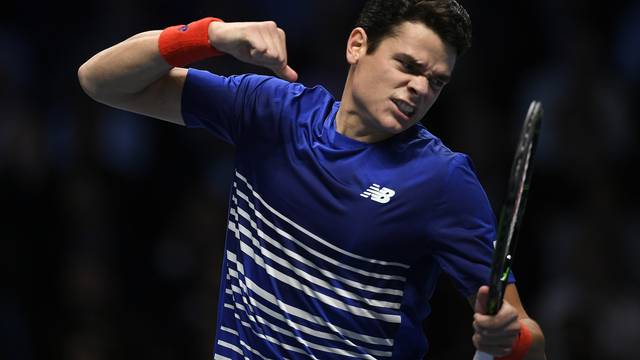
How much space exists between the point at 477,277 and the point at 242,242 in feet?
3.33

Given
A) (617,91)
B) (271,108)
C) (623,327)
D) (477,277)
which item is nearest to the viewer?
(477,277)

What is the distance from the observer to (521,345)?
178 inches

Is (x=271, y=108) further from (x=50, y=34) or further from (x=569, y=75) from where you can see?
(x=50, y=34)

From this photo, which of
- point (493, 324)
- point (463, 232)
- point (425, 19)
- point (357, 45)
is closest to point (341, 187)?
point (463, 232)

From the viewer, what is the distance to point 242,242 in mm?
5012

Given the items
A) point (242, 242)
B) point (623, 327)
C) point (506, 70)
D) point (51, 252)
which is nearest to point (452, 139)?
point (506, 70)

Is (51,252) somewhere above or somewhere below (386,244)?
below

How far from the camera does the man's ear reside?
495cm

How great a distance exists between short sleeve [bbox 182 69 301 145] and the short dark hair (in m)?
0.43

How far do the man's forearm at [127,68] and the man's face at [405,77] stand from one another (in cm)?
87

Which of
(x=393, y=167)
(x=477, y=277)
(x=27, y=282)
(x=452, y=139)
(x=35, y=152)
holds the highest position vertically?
(x=393, y=167)

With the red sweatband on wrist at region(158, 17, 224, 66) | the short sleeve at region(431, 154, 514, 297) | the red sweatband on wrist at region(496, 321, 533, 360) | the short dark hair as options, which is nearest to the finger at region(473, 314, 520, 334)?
the red sweatband on wrist at region(496, 321, 533, 360)

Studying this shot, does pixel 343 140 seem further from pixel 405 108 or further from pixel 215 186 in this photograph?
pixel 215 186

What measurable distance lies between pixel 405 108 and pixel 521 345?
1.00 m
